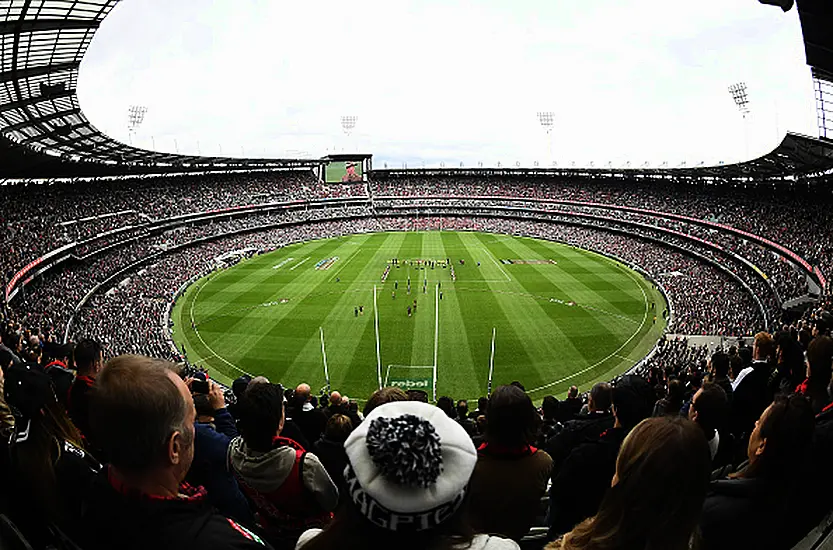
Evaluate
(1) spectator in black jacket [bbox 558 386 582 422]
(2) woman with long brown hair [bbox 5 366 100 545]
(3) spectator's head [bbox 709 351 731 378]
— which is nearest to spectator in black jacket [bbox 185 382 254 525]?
(2) woman with long brown hair [bbox 5 366 100 545]

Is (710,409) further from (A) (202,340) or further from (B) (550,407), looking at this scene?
(A) (202,340)

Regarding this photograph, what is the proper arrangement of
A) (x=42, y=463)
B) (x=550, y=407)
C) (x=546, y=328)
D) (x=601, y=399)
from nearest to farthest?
(x=42, y=463) < (x=601, y=399) < (x=550, y=407) < (x=546, y=328)

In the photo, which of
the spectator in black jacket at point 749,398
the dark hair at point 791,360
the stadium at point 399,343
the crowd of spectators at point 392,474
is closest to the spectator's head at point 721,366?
the stadium at point 399,343

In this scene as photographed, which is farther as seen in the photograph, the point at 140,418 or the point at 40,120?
the point at 40,120

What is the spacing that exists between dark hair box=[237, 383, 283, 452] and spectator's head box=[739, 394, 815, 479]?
3422 millimetres

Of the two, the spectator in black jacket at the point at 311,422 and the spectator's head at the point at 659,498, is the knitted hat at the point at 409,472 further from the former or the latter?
the spectator in black jacket at the point at 311,422

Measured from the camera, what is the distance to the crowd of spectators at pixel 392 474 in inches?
85.9

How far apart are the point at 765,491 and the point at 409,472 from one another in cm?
260

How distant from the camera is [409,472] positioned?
2041 millimetres

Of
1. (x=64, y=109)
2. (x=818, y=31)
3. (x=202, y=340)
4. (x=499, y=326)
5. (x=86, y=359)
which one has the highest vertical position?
(x=64, y=109)

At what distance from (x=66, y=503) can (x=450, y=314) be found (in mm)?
36417

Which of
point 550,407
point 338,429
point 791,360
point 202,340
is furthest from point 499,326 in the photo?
point 338,429

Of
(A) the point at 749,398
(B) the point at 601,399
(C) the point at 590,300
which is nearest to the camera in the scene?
(B) the point at 601,399

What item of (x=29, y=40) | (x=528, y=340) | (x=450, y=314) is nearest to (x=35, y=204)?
(x=29, y=40)
